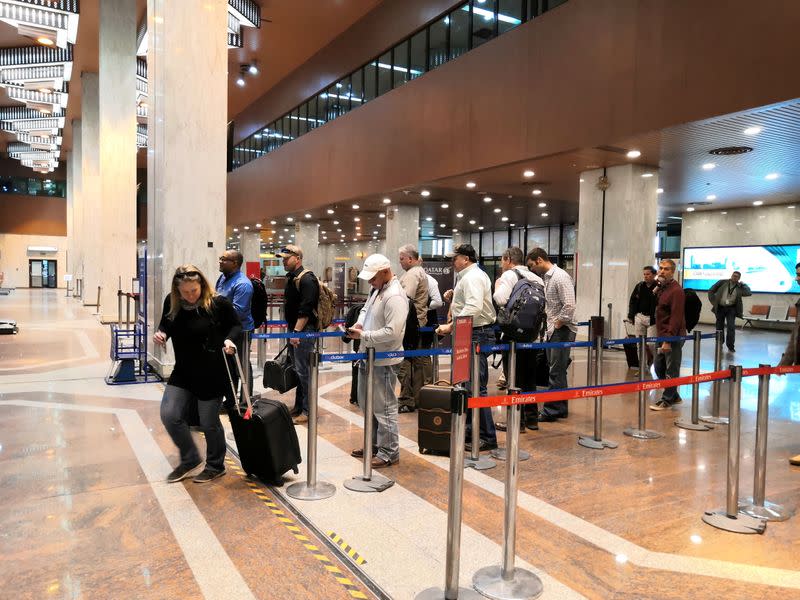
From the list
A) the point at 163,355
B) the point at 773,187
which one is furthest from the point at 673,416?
the point at 773,187

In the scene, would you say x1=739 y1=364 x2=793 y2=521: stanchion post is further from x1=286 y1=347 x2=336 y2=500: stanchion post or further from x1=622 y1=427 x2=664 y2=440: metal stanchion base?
x1=286 y1=347 x2=336 y2=500: stanchion post

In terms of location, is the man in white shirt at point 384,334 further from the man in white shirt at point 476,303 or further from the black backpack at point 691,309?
the black backpack at point 691,309

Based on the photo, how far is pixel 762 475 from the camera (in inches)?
176

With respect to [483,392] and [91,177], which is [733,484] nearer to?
[483,392]

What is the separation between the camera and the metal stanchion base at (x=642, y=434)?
6.45m

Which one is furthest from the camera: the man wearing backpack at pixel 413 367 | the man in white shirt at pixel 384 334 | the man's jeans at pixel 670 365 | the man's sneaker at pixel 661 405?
the man's jeans at pixel 670 365

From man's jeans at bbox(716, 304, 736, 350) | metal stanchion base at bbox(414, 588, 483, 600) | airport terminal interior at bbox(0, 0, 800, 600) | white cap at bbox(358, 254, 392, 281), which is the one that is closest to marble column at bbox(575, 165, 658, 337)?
airport terminal interior at bbox(0, 0, 800, 600)

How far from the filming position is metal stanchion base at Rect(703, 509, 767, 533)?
13.3 feet

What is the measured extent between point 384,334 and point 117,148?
17859mm

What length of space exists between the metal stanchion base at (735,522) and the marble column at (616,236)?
942 centimetres

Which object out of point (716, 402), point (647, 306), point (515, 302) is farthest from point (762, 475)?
point (647, 306)

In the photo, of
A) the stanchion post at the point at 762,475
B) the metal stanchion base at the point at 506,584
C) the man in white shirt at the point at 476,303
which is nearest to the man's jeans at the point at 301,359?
the man in white shirt at the point at 476,303

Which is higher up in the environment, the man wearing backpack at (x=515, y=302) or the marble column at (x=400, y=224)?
the marble column at (x=400, y=224)

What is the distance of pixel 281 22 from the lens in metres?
19.7
